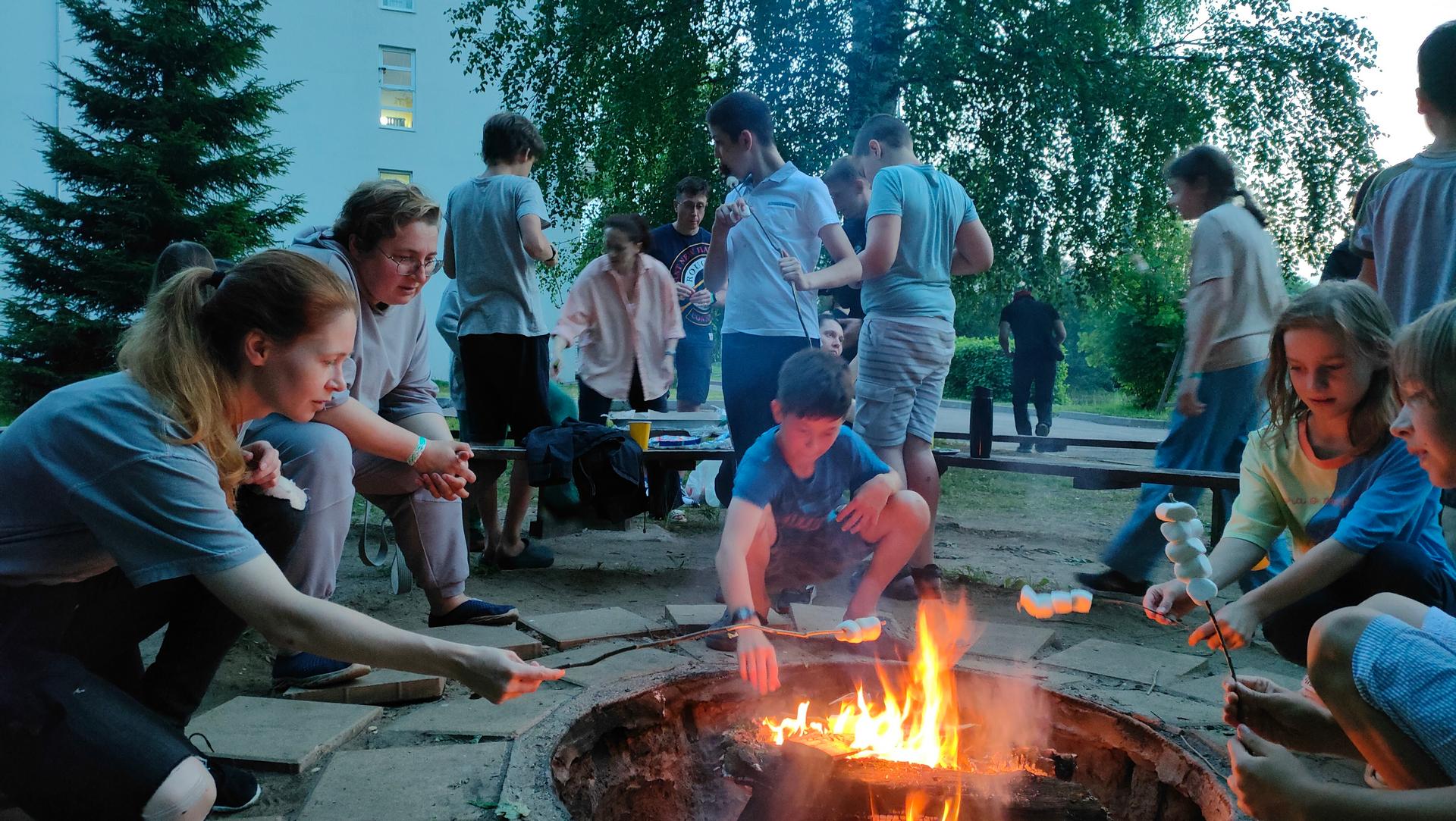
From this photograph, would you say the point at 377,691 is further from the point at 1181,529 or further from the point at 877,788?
the point at 1181,529

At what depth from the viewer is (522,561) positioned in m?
4.55

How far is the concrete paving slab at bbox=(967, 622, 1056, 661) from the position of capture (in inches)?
123

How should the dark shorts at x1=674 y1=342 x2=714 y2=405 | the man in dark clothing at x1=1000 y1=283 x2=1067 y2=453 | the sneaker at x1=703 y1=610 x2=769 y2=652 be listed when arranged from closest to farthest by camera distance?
the sneaker at x1=703 y1=610 x2=769 y2=652 < the dark shorts at x1=674 y1=342 x2=714 y2=405 < the man in dark clothing at x1=1000 y1=283 x2=1067 y2=453

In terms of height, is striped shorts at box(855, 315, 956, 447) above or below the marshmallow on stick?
above

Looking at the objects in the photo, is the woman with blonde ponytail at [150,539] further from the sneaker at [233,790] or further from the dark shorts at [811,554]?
the dark shorts at [811,554]

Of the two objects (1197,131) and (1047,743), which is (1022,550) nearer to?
(1047,743)

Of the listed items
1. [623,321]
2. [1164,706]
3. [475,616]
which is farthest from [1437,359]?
[623,321]

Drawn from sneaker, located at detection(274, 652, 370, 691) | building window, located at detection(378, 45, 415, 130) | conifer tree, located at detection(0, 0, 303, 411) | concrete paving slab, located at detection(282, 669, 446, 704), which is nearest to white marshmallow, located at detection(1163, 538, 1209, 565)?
concrete paving slab, located at detection(282, 669, 446, 704)

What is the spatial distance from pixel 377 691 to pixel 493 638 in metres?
0.51

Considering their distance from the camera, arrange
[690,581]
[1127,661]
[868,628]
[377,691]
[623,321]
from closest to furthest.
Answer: [377,691] → [868,628] → [1127,661] → [690,581] → [623,321]

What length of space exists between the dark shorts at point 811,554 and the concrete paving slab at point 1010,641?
20.6 inches

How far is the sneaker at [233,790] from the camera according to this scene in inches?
78.7

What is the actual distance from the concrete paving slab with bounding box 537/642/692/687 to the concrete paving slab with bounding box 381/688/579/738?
0.41 ft

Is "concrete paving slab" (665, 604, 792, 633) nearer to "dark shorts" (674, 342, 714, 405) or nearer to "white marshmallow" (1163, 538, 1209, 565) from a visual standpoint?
"white marshmallow" (1163, 538, 1209, 565)
